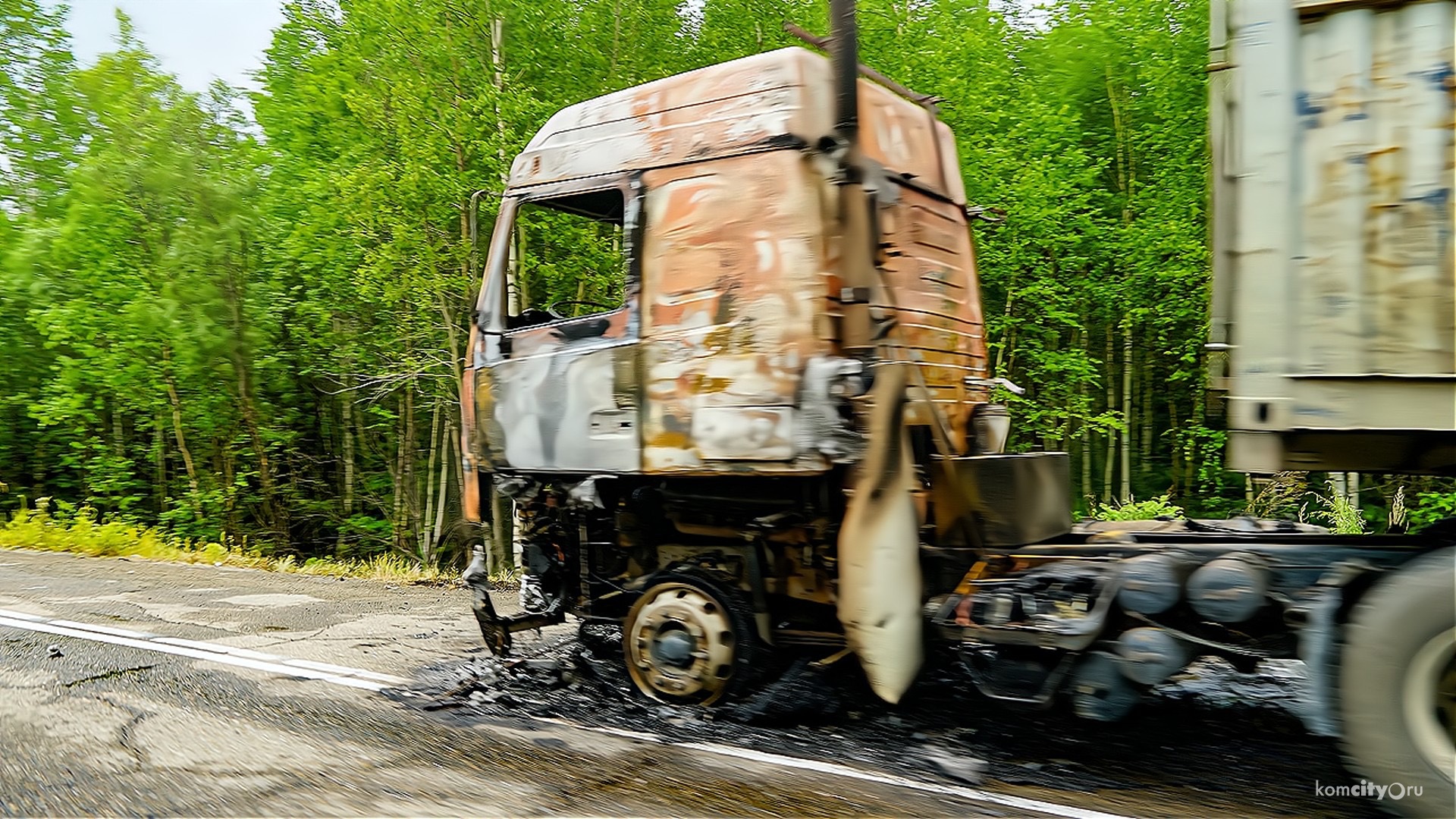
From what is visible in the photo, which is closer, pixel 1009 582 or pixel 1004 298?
pixel 1009 582

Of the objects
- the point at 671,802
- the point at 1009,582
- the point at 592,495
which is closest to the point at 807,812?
the point at 671,802

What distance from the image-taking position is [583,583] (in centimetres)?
551

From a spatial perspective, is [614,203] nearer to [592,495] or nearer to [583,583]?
[592,495]

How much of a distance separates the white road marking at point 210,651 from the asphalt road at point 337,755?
0.06 ft

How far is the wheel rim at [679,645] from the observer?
15.8 feet

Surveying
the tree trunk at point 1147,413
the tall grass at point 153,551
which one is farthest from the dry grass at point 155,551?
the tree trunk at point 1147,413

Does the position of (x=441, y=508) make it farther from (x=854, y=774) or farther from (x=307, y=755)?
(x=854, y=774)

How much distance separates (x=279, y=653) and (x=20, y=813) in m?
2.62

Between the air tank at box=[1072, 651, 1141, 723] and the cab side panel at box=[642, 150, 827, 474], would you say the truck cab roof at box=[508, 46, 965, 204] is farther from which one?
the air tank at box=[1072, 651, 1141, 723]

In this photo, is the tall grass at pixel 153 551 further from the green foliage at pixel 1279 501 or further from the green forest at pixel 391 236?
the green foliage at pixel 1279 501

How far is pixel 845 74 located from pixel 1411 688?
3359 mm

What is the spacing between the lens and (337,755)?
414cm

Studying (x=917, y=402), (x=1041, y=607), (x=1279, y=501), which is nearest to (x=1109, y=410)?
(x=1279, y=501)

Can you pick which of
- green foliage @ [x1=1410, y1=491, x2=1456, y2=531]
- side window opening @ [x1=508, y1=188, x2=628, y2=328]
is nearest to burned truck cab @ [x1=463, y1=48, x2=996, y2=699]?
side window opening @ [x1=508, y1=188, x2=628, y2=328]
